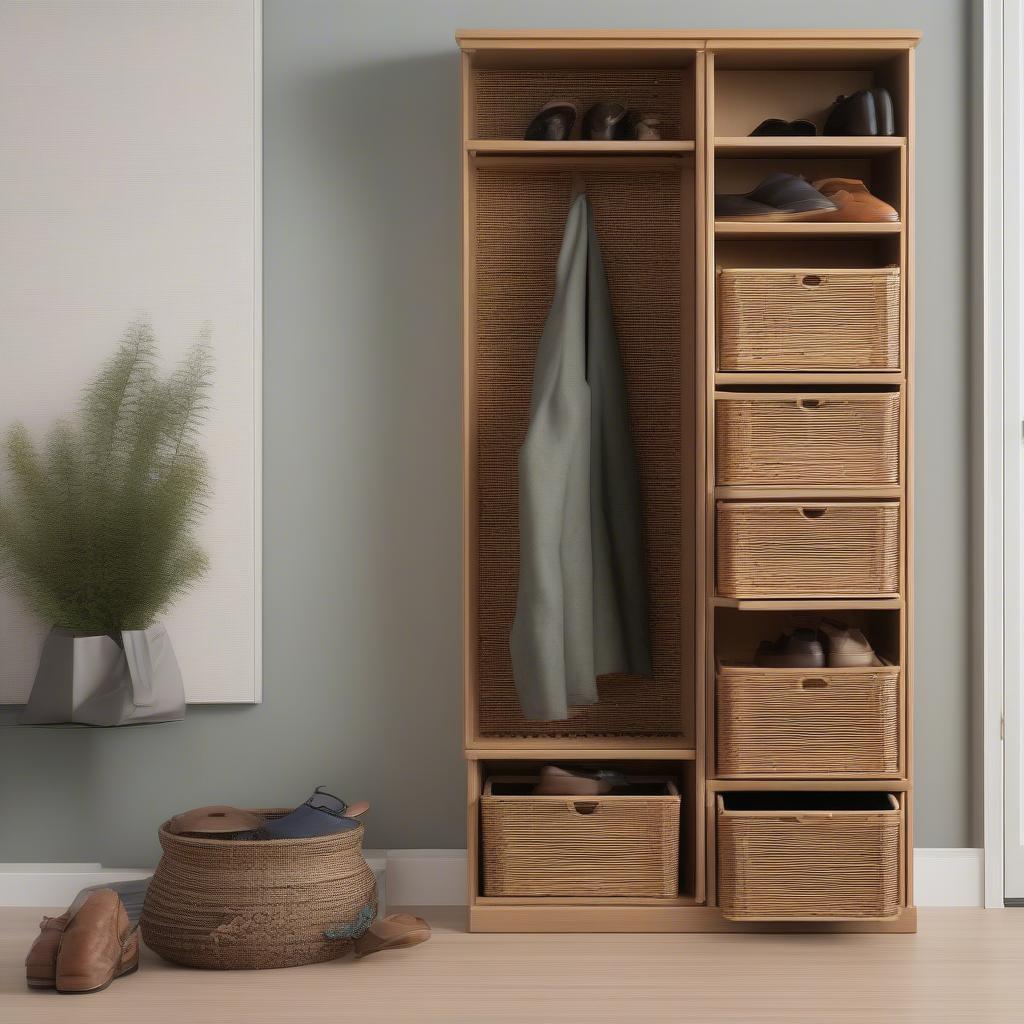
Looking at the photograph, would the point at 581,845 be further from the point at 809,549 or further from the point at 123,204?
the point at 123,204

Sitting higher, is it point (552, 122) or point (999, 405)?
point (552, 122)

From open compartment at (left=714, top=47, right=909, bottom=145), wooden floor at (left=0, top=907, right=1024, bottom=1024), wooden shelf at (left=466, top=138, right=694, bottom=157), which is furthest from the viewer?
open compartment at (left=714, top=47, right=909, bottom=145)

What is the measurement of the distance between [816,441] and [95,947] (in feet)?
5.52

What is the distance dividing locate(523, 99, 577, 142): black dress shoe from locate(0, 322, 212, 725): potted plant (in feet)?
2.93

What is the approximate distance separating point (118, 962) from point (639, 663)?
47.2 inches

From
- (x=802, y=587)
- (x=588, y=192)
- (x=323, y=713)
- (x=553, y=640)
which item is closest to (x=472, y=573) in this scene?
(x=553, y=640)

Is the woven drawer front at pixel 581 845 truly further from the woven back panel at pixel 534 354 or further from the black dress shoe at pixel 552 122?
the black dress shoe at pixel 552 122

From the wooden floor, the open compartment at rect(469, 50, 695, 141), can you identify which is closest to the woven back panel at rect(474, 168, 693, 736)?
the open compartment at rect(469, 50, 695, 141)

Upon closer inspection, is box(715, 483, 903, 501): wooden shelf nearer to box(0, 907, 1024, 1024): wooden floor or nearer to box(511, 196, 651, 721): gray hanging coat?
box(511, 196, 651, 721): gray hanging coat

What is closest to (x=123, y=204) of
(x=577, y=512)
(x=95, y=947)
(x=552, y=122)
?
(x=552, y=122)

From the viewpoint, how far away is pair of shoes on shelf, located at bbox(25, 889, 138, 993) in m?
1.98

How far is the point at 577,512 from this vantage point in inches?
91.0

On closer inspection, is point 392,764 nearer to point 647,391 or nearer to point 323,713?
point 323,713

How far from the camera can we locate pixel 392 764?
2.56m
